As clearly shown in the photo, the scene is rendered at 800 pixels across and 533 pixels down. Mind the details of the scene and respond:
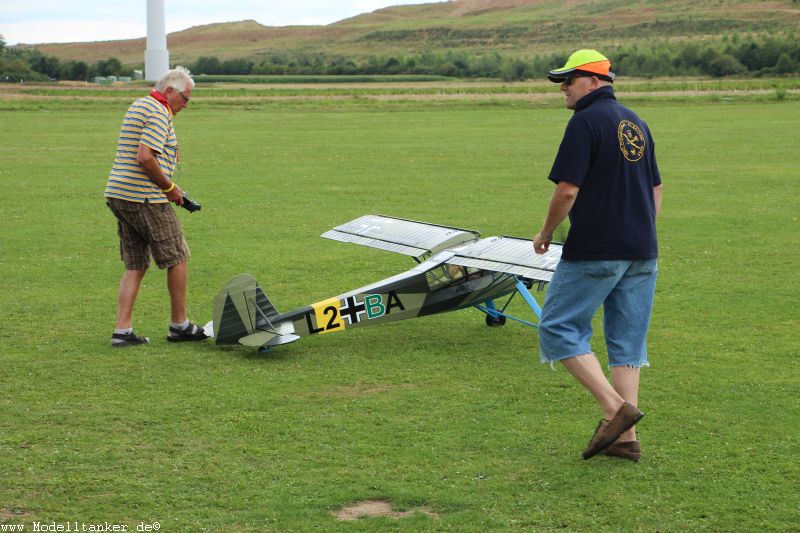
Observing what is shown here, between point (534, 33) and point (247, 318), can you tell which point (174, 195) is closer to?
point (247, 318)

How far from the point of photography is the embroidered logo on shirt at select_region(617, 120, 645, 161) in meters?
5.26

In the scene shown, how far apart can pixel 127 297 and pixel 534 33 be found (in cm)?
17056

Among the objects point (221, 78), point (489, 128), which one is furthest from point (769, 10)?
point (489, 128)

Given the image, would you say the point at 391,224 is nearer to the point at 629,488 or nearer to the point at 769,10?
the point at 629,488

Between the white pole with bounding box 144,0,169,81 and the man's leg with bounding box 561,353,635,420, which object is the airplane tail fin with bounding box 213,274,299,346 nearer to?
the man's leg with bounding box 561,353,635,420

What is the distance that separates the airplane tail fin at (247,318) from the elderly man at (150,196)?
0.65 metres

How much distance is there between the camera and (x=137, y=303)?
952cm

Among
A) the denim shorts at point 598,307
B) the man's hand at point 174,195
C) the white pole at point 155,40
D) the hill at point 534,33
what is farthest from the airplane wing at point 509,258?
the hill at point 534,33

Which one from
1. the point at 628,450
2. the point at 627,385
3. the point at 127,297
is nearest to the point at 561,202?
the point at 627,385

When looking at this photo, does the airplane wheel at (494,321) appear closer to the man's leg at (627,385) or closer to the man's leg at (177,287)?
the man's leg at (177,287)

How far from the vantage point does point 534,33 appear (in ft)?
561

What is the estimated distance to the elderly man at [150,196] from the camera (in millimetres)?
7555

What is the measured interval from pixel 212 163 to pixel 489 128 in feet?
42.9

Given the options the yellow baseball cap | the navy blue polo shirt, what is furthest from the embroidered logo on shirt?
the yellow baseball cap
